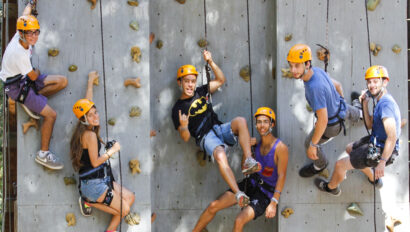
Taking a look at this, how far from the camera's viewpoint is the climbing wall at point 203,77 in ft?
19.6

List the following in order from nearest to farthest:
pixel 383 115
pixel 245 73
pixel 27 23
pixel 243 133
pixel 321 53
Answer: pixel 383 115 → pixel 27 23 → pixel 243 133 → pixel 321 53 → pixel 245 73

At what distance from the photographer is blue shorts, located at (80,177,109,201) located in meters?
5.18

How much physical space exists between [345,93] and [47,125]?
117 inches

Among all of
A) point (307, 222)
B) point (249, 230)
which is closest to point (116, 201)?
point (249, 230)

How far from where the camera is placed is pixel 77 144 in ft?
16.9

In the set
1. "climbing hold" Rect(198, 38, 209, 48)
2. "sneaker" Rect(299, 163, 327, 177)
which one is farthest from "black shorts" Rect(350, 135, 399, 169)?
"climbing hold" Rect(198, 38, 209, 48)

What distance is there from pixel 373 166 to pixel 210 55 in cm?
192

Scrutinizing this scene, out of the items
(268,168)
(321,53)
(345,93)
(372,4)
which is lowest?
(268,168)

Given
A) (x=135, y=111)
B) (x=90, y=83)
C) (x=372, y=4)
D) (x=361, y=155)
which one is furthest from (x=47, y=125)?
(x=372, y=4)

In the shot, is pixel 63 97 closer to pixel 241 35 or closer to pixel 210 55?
pixel 210 55

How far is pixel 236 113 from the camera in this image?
6.00 m

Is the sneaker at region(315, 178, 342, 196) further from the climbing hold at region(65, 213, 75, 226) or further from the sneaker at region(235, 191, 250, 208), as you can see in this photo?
the climbing hold at region(65, 213, 75, 226)

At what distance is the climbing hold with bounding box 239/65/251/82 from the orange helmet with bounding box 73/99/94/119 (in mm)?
1697

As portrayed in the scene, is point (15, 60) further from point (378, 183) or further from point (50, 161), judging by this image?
point (378, 183)
